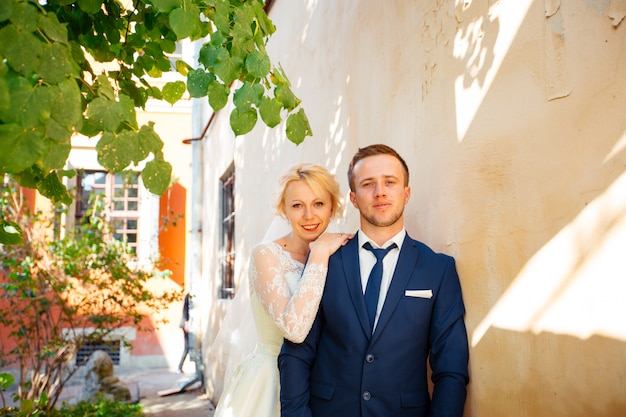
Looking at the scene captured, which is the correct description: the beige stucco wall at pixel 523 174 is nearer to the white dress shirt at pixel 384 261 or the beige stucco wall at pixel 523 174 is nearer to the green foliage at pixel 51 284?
the white dress shirt at pixel 384 261

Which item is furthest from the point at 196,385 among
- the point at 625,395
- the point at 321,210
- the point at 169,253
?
the point at 625,395

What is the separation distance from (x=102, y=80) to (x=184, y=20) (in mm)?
343

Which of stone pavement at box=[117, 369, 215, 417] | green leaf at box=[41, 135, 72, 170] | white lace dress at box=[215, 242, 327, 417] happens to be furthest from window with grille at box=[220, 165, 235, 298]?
green leaf at box=[41, 135, 72, 170]

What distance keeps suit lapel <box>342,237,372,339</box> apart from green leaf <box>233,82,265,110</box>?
2.69 feet

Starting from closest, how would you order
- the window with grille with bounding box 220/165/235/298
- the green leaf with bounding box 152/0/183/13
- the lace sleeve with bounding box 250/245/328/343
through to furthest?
the green leaf with bounding box 152/0/183/13 → the lace sleeve with bounding box 250/245/328/343 → the window with grille with bounding box 220/165/235/298

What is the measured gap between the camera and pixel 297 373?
2328 mm

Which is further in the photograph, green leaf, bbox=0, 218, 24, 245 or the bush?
the bush

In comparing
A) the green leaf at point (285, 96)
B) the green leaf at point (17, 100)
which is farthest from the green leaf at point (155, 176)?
the green leaf at point (285, 96)

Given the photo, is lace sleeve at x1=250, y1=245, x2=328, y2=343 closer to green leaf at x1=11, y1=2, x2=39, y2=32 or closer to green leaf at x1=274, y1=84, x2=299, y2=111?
green leaf at x1=274, y1=84, x2=299, y2=111

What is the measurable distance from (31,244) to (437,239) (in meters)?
5.41

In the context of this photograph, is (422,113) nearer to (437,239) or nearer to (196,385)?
(437,239)

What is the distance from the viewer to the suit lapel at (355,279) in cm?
222

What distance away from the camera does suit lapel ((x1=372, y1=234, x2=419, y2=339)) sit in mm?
2188

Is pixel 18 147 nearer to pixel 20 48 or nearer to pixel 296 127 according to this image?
pixel 20 48
